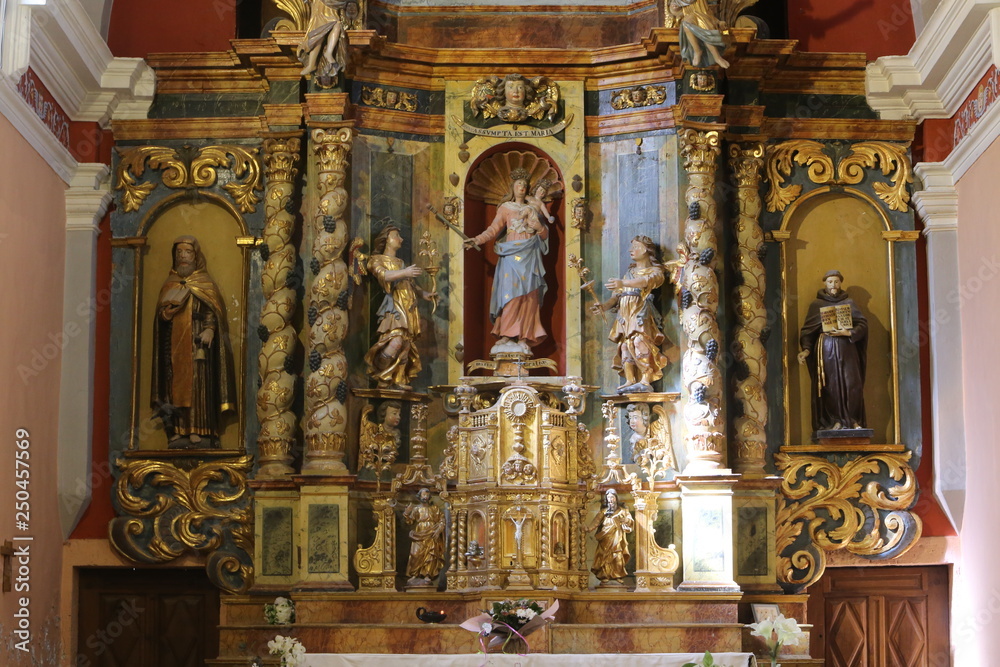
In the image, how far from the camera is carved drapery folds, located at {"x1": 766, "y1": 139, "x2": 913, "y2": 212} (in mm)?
16922

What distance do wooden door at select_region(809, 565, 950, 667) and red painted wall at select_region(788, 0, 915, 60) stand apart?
5327 mm

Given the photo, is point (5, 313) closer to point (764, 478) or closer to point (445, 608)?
point (445, 608)

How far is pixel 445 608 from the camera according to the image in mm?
15305

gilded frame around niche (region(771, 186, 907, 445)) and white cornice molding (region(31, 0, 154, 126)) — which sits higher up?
white cornice molding (region(31, 0, 154, 126))

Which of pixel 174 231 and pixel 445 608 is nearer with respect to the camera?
pixel 445 608

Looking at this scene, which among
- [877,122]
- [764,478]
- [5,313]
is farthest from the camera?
[877,122]

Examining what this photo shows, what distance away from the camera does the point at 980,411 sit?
618 inches

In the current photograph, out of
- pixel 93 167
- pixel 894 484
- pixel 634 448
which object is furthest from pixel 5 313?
pixel 894 484

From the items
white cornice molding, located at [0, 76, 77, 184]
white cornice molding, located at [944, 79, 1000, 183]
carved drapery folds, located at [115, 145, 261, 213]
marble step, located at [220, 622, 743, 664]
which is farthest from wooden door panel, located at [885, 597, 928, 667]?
white cornice molding, located at [0, 76, 77, 184]

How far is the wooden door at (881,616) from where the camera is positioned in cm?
1630

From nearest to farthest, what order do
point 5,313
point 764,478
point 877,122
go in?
point 5,313
point 764,478
point 877,122

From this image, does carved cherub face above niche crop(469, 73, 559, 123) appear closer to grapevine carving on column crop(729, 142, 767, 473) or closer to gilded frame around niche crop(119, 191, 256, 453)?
grapevine carving on column crop(729, 142, 767, 473)

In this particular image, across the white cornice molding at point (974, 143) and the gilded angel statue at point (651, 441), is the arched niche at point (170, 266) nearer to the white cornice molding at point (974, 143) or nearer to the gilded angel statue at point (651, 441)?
the gilded angel statue at point (651, 441)

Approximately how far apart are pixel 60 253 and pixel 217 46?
2.80m
